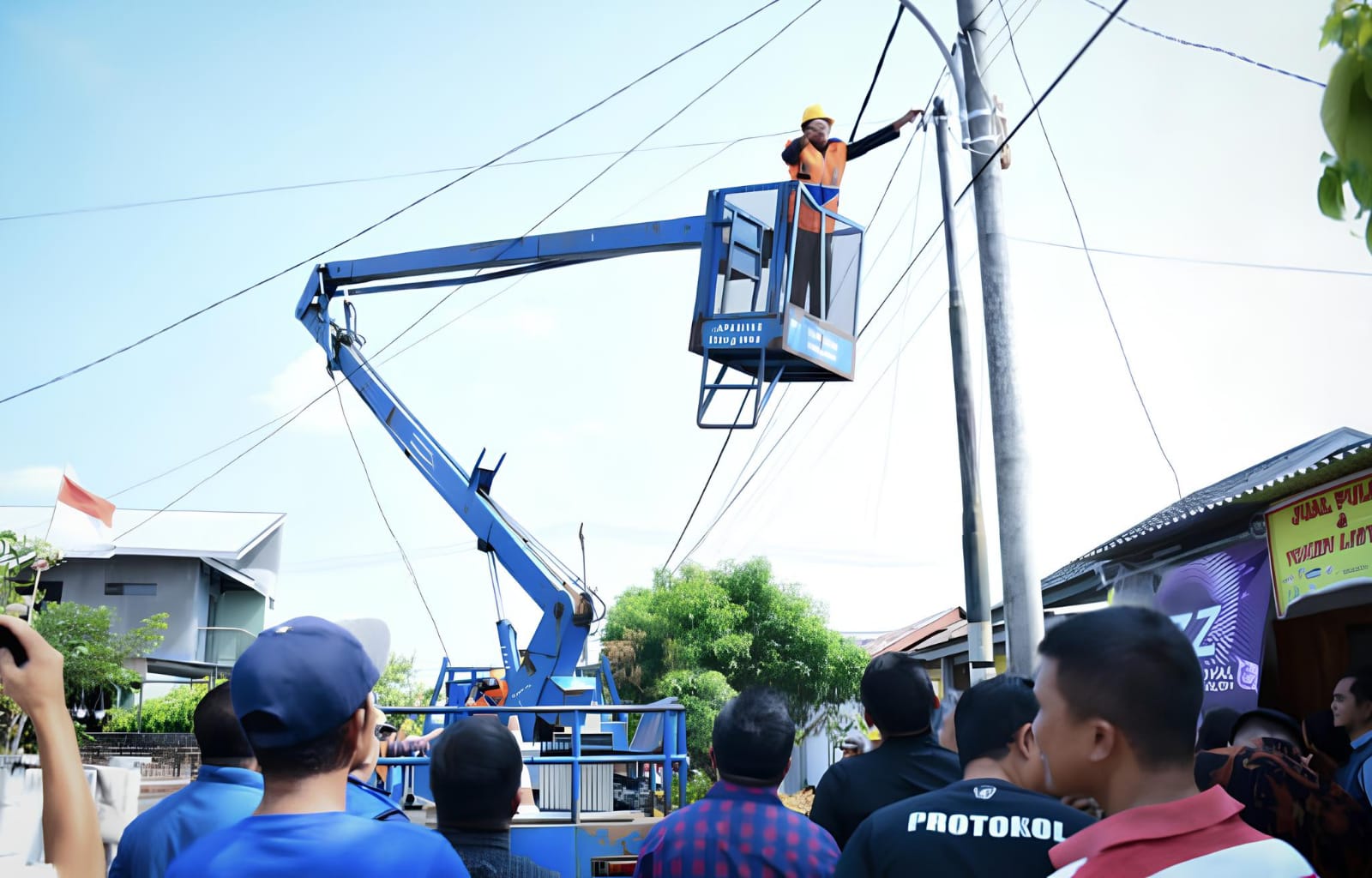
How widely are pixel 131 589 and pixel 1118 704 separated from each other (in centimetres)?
3485

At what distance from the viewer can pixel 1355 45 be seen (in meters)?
1.88

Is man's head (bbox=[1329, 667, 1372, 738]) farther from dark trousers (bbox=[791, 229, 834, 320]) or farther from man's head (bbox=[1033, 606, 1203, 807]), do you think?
dark trousers (bbox=[791, 229, 834, 320])

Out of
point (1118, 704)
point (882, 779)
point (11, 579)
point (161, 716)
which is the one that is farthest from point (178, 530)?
point (1118, 704)

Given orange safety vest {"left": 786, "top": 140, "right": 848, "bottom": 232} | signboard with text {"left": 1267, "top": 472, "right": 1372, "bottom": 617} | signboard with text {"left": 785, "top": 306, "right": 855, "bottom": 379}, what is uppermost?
orange safety vest {"left": 786, "top": 140, "right": 848, "bottom": 232}

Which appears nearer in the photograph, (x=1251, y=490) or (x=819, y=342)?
→ (x=1251, y=490)

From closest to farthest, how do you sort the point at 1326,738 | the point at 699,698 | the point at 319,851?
the point at 319,851
the point at 1326,738
the point at 699,698

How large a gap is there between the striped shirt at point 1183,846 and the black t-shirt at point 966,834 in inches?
26.3

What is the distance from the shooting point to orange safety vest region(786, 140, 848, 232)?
11.8m

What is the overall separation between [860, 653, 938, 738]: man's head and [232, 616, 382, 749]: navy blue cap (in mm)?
2133

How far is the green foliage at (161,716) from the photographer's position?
2750cm

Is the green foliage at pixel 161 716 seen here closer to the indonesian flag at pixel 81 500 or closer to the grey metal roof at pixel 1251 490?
the indonesian flag at pixel 81 500

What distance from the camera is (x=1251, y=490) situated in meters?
8.26

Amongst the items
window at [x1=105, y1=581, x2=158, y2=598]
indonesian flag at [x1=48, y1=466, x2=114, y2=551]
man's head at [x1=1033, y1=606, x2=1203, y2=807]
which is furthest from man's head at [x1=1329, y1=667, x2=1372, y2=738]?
window at [x1=105, y1=581, x2=158, y2=598]

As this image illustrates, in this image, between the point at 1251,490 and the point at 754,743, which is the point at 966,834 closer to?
the point at 754,743
